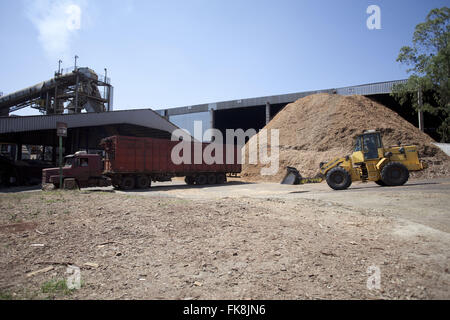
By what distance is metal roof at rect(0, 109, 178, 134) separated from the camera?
20681 millimetres

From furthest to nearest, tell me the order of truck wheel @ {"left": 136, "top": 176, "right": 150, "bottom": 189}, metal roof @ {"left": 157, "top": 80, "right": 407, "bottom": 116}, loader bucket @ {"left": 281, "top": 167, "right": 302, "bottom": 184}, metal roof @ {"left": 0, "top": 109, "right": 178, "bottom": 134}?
1. metal roof @ {"left": 157, "top": 80, "right": 407, "bottom": 116}
2. metal roof @ {"left": 0, "top": 109, "right": 178, "bottom": 134}
3. truck wheel @ {"left": 136, "top": 176, "right": 150, "bottom": 189}
4. loader bucket @ {"left": 281, "top": 167, "right": 302, "bottom": 184}

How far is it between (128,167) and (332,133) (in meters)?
19.6

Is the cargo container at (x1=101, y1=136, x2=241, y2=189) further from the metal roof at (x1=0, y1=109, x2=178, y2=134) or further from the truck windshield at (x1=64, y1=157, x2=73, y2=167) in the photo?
the metal roof at (x1=0, y1=109, x2=178, y2=134)

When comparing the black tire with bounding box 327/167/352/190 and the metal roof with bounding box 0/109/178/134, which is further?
the metal roof with bounding box 0/109/178/134

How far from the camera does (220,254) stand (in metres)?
4.12

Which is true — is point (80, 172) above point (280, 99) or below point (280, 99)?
below

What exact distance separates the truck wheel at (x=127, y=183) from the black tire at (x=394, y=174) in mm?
15819

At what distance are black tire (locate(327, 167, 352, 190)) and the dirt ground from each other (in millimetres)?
6879

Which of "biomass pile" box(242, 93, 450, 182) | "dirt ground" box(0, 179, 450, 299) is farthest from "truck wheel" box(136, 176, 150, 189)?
"dirt ground" box(0, 179, 450, 299)

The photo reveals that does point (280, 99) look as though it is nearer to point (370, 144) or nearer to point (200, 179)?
point (200, 179)

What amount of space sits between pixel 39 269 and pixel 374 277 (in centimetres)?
462

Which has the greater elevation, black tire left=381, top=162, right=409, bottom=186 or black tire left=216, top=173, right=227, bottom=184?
black tire left=381, top=162, right=409, bottom=186

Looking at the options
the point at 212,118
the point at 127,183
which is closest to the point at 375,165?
the point at 127,183
